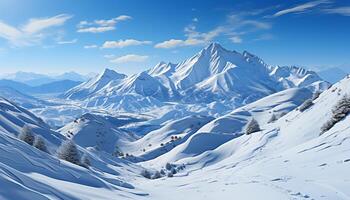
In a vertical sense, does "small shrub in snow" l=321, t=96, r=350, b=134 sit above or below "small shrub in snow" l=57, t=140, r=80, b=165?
below

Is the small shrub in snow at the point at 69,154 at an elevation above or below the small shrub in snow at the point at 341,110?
above

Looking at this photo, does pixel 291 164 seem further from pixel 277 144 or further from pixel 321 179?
pixel 277 144

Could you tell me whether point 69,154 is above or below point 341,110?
above

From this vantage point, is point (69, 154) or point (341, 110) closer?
point (341, 110)

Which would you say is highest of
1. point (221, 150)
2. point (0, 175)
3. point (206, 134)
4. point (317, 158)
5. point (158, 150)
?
point (158, 150)

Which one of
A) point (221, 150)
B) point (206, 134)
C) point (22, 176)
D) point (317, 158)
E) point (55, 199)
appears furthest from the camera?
point (206, 134)

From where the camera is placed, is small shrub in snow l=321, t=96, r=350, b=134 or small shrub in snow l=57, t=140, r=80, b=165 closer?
small shrub in snow l=321, t=96, r=350, b=134

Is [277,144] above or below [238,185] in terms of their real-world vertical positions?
above

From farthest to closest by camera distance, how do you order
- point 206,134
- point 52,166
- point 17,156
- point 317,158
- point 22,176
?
point 206,134
point 317,158
point 52,166
point 17,156
point 22,176

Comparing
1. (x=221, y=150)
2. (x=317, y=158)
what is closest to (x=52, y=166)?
(x=317, y=158)

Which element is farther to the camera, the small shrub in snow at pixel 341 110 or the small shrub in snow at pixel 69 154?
the small shrub in snow at pixel 69 154

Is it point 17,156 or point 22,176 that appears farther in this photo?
point 17,156
